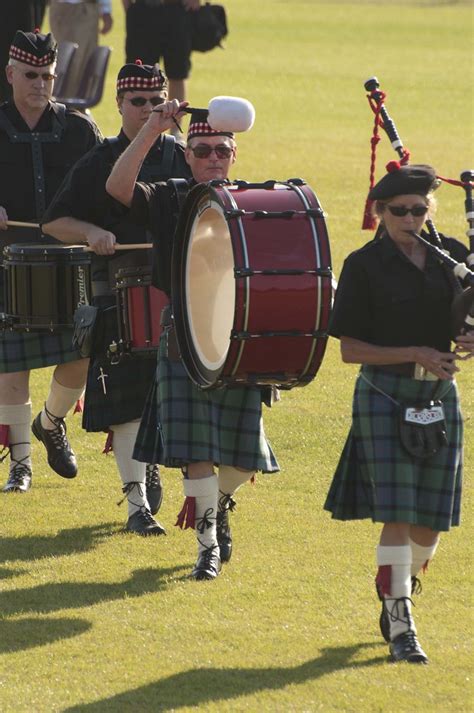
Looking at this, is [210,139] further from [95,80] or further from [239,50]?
[239,50]

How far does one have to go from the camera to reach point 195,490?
6945 millimetres

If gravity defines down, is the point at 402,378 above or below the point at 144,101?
below

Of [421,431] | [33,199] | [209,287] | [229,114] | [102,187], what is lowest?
[421,431]

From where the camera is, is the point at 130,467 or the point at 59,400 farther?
Answer: the point at 59,400

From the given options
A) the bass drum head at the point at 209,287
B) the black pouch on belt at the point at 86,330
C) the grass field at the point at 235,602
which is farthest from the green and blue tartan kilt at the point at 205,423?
the black pouch on belt at the point at 86,330

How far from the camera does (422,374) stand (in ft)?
19.6

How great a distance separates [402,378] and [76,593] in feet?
5.36

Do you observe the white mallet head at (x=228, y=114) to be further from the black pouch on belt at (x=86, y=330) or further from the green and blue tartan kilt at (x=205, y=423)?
the black pouch on belt at (x=86, y=330)

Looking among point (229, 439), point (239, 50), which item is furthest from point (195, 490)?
point (239, 50)

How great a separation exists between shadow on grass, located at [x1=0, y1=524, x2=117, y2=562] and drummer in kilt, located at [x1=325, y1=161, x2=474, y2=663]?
1783 millimetres

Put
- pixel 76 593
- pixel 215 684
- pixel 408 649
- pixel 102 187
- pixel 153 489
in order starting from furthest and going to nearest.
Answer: pixel 153 489 → pixel 102 187 → pixel 76 593 → pixel 408 649 → pixel 215 684

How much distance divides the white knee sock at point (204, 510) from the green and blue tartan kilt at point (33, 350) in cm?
151

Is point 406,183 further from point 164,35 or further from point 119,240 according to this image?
point 164,35

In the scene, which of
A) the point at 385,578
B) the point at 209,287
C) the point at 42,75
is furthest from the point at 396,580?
the point at 42,75
